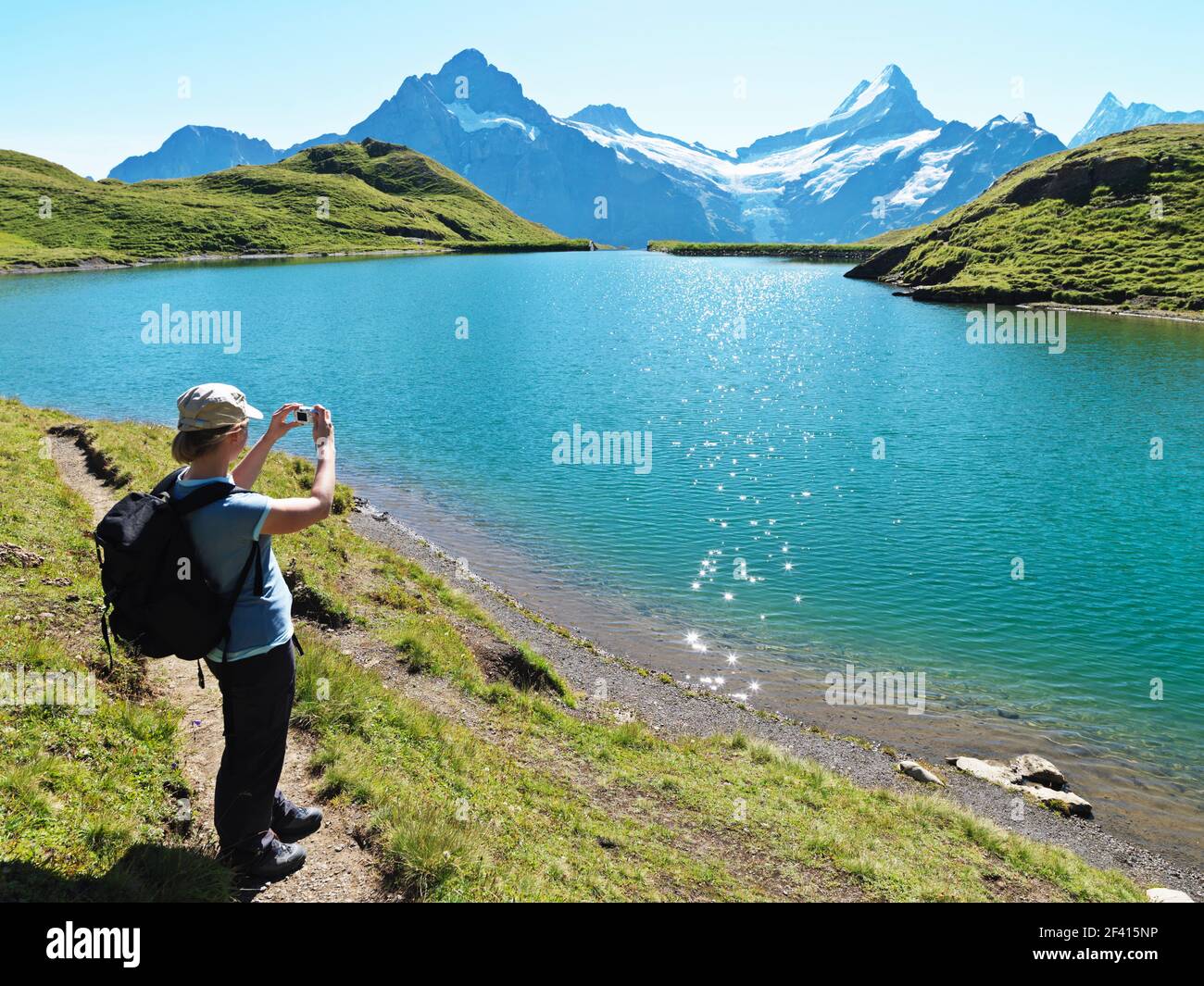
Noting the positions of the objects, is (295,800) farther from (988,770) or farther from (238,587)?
(988,770)

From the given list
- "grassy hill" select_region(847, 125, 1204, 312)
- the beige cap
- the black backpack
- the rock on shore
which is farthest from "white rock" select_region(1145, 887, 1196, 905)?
"grassy hill" select_region(847, 125, 1204, 312)

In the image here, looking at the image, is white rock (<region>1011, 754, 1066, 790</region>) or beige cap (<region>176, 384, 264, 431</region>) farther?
white rock (<region>1011, 754, 1066, 790</region>)

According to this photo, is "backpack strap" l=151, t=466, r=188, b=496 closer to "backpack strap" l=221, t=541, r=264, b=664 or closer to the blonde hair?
the blonde hair

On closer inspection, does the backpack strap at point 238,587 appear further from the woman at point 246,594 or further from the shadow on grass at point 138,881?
the shadow on grass at point 138,881

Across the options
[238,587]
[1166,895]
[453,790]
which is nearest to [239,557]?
[238,587]

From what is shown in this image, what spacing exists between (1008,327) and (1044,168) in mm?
94939

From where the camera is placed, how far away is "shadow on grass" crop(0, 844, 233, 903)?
22.0 feet

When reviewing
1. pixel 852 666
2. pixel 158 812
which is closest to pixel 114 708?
pixel 158 812

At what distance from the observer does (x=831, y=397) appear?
204 feet

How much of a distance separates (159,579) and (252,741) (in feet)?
6.92

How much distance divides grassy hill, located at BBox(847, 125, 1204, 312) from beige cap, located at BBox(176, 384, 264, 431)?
140269mm

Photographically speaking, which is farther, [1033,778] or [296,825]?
[1033,778]

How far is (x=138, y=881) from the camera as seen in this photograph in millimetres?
7215
